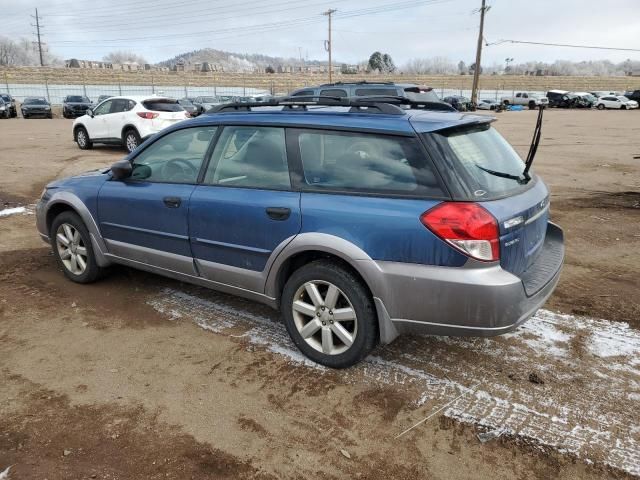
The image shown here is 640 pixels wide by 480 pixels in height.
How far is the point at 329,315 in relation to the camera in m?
3.32

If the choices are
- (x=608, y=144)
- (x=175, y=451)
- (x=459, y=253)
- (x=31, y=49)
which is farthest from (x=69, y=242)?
(x=31, y=49)

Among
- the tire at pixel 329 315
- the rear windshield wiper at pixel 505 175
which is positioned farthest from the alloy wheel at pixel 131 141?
the rear windshield wiper at pixel 505 175

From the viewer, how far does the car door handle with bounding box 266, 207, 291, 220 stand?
132 inches

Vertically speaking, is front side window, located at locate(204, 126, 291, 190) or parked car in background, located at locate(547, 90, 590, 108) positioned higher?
front side window, located at locate(204, 126, 291, 190)

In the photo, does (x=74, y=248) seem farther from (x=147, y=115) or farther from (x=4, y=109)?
(x=4, y=109)

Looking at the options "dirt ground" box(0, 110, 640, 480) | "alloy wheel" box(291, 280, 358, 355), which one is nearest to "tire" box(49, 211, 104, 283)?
"dirt ground" box(0, 110, 640, 480)

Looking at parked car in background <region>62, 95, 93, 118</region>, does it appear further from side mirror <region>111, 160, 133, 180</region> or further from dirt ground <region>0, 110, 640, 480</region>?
side mirror <region>111, 160, 133, 180</region>

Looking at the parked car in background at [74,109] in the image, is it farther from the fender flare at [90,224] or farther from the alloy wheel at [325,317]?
the alloy wheel at [325,317]

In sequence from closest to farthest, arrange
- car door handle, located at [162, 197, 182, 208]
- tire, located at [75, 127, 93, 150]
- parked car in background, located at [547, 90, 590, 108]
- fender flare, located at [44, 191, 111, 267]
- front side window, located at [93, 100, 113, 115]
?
car door handle, located at [162, 197, 182, 208] < fender flare, located at [44, 191, 111, 267] < front side window, located at [93, 100, 113, 115] < tire, located at [75, 127, 93, 150] < parked car in background, located at [547, 90, 590, 108]

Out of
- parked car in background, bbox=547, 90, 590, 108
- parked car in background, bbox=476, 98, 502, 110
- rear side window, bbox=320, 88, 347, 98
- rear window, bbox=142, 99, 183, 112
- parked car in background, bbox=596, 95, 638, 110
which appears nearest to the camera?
rear side window, bbox=320, 88, 347, 98

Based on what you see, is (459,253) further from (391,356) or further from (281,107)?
(281,107)

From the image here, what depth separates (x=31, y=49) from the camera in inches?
5758

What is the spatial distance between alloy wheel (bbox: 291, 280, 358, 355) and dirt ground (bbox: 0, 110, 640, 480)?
192 millimetres

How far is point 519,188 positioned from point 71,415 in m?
3.02
